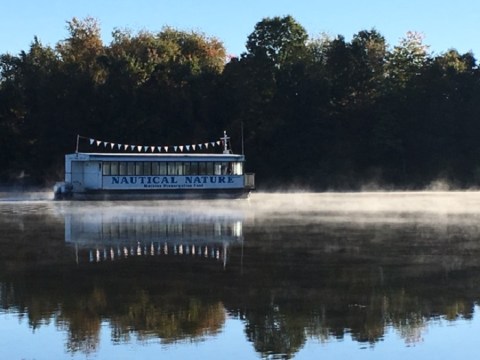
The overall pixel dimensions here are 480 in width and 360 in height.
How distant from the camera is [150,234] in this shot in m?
28.2

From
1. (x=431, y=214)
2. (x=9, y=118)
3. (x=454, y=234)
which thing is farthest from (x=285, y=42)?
(x=454, y=234)

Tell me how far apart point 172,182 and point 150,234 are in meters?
26.7

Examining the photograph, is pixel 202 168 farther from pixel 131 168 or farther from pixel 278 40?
pixel 278 40

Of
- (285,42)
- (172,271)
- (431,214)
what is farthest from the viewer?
(285,42)

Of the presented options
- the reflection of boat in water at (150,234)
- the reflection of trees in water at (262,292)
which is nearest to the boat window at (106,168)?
the reflection of boat in water at (150,234)

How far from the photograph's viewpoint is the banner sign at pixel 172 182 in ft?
176

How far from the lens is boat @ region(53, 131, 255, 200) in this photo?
175 feet

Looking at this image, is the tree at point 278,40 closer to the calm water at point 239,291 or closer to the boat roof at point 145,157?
the boat roof at point 145,157

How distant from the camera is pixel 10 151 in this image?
240 ft

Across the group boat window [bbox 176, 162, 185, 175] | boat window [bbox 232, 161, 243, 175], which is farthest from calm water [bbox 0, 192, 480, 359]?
boat window [bbox 232, 161, 243, 175]

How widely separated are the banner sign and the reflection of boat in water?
1407 centimetres

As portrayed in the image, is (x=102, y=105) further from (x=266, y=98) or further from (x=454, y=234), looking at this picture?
(x=454, y=234)

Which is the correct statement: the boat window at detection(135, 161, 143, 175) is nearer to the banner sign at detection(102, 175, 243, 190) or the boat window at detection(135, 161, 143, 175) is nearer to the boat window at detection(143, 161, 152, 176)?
the boat window at detection(143, 161, 152, 176)

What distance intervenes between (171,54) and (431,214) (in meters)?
47.2
